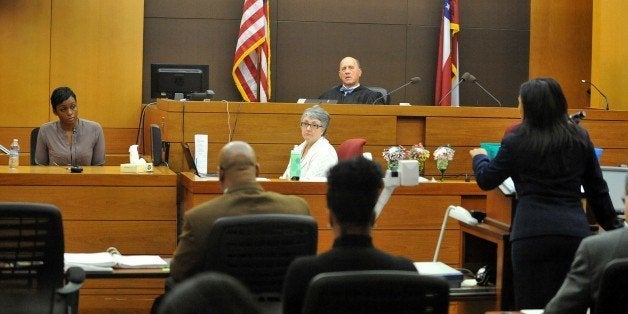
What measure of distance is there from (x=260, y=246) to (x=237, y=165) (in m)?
0.39

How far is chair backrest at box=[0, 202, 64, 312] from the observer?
12.3 ft

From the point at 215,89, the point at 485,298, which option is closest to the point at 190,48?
the point at 215,89

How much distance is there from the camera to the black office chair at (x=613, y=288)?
8.84 feet

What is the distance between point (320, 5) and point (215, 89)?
1542 millimetres

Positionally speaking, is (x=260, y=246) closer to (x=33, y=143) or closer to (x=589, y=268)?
(x=589, y=268)

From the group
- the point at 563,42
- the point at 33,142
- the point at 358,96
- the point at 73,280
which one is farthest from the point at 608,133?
the point at 73,280

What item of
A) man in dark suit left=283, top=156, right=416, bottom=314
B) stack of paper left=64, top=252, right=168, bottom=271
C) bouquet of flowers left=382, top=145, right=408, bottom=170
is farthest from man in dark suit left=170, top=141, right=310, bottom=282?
bouquet of flowers left=382, top=145, right=408, bottom=170

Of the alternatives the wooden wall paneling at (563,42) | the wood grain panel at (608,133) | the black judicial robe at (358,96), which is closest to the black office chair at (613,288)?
the wood grain panel at (608,133)

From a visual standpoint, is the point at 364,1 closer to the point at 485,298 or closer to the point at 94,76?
the point at 94,76

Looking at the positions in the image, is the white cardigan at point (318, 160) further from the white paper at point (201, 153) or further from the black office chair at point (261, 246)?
the black office chair at point (261, 246)

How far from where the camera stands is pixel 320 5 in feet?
35.5

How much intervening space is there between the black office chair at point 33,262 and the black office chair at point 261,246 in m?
0.65

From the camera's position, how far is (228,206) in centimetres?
377

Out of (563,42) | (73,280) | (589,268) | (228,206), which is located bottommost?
(73,280)
